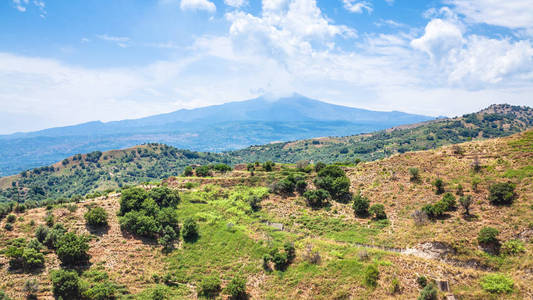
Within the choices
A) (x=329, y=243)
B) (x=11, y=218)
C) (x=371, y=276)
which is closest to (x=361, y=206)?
(x=329, y=243)

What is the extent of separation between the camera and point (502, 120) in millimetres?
185500

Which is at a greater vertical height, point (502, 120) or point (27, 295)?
point (502, 120)

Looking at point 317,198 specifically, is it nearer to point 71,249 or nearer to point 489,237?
point 489,237

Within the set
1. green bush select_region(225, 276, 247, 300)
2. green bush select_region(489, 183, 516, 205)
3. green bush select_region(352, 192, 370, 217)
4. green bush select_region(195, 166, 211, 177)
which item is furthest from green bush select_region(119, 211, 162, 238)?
green bush select_region(489, 183, 516, 205)

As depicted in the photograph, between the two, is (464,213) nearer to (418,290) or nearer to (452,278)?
(452,278)

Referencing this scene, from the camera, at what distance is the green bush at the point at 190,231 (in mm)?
42719

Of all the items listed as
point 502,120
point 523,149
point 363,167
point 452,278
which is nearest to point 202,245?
point 452,278

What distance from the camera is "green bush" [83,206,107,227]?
136ft

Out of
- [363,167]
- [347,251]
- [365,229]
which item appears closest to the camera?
[347,251]

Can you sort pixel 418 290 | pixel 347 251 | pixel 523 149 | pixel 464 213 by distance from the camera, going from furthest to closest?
pixel 523 149, pixel 464 213, pixel 347 251, pixel 418 290

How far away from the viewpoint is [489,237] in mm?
32156

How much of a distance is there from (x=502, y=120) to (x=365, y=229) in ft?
666

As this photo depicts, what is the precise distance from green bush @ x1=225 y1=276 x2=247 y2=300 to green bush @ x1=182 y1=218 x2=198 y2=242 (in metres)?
12.2

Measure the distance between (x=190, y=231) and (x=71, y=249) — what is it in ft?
48.4
